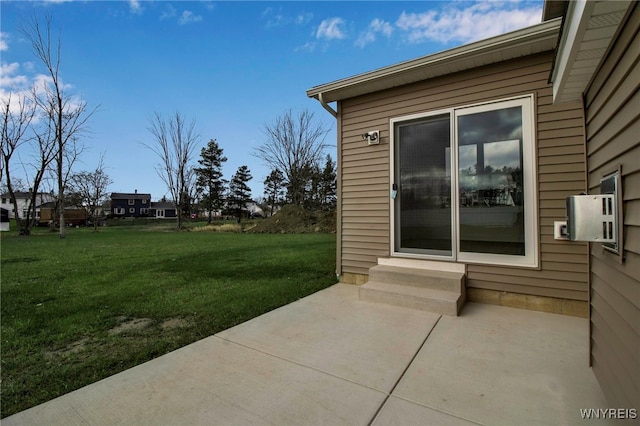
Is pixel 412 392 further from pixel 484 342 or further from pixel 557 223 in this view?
pixel 557 223

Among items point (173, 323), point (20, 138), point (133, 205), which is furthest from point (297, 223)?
point (133, 205)

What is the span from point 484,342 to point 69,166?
1854cm

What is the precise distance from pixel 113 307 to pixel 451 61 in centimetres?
469

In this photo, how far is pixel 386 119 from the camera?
12.8ft

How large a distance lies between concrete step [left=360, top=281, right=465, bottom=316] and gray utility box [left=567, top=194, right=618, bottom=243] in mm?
1629

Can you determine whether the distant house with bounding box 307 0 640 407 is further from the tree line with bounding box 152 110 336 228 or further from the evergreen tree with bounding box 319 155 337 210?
the evergreen tree with bounding box 319 155 337 210

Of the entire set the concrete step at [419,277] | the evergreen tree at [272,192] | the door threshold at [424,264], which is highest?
the evergreen tree at [272,192]

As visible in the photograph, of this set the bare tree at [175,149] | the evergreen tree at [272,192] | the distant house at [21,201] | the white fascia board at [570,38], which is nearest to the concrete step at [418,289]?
the white fascia board at [570,38]

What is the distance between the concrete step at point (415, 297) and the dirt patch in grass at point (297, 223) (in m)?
11.0

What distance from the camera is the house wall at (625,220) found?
3.61 ft

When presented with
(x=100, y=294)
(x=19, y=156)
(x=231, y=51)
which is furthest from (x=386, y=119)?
(x=19, y=156)

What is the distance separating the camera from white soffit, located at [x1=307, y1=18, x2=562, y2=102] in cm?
275

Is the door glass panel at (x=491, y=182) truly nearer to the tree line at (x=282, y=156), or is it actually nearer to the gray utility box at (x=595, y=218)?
the gray utility box at (x=595, y=218)

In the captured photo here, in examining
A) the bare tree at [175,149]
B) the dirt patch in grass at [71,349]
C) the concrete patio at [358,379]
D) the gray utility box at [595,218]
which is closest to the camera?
the gray utility box at [595,218]
